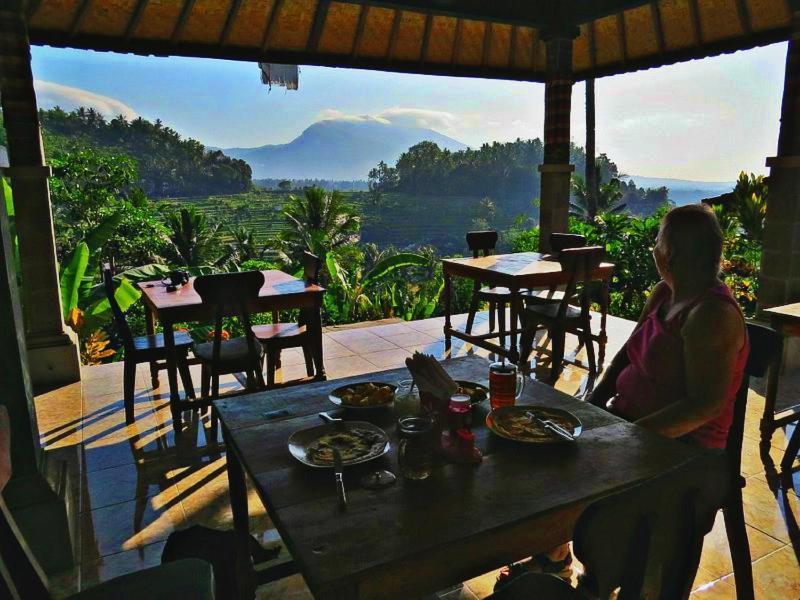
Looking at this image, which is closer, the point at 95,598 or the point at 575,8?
the point at 95,598

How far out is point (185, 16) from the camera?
5.44 metres

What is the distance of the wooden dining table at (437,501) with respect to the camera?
1.04 meters

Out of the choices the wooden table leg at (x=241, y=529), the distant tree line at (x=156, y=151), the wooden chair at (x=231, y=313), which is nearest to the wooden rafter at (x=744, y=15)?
the wooden chair at (x=231, y=313)

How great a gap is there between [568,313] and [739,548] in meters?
2.86

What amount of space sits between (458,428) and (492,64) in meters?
6.47

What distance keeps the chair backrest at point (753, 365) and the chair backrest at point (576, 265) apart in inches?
94.4

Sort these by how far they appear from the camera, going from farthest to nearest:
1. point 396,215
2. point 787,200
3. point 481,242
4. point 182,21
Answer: point 396,215 → point 481,242 → point 182,21 → point 787,200

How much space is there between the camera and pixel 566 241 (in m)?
5.67

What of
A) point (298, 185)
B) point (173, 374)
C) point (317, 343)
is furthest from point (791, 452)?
point (298, 185)

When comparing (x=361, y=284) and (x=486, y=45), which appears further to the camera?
(x=361, y=284)

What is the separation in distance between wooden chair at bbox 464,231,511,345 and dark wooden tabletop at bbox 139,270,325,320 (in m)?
1.87

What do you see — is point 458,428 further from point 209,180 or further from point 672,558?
point 209,180

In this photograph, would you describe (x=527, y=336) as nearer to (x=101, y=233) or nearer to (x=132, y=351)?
(x=132, y=351)

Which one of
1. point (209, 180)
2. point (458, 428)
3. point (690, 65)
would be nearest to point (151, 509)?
point (458, 428)
